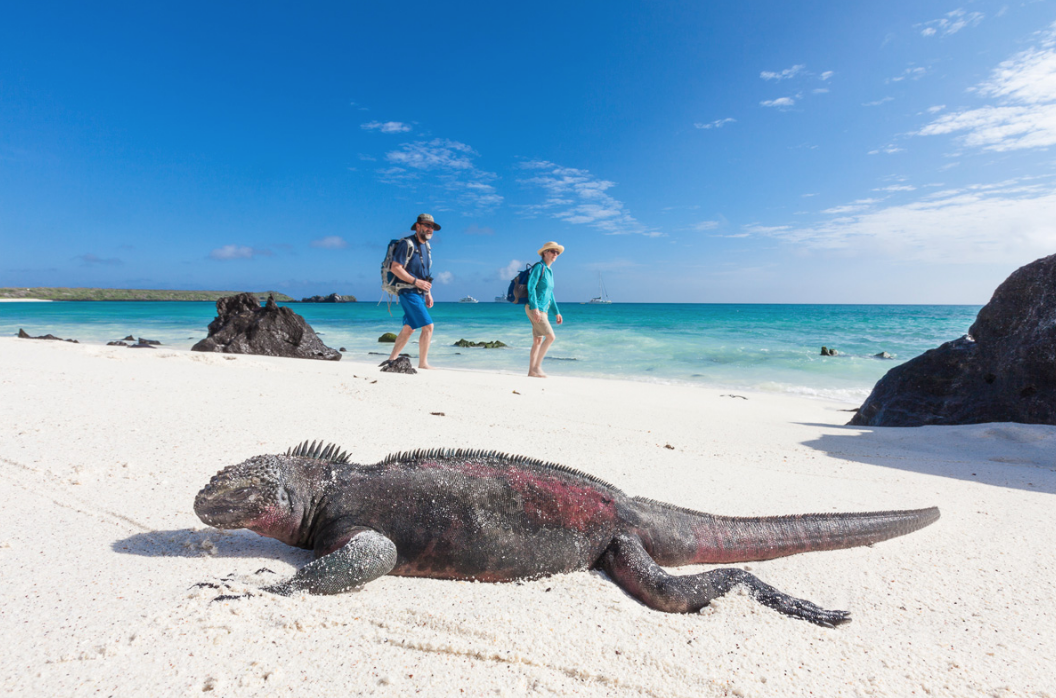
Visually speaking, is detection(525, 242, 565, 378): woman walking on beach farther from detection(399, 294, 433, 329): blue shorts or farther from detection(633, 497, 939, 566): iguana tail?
detection(633, 497, 939, 566): iguana tail

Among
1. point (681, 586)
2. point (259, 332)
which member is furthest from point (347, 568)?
point (259, 332)

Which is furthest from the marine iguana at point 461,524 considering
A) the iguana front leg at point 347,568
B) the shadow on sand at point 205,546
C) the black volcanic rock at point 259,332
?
the black volcanic rock at point 259,332

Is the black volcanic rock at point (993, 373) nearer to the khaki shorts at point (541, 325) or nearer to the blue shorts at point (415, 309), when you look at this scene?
the khaki shorts at point (541, 325)

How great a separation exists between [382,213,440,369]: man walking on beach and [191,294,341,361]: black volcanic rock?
477cm

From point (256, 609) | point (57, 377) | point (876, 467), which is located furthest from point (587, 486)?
point (57, 377)

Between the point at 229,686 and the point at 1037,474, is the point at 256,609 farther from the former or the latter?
the point at 1037,474

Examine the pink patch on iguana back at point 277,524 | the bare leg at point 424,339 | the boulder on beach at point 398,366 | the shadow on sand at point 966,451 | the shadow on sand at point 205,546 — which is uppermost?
the bare leg at point 424,339

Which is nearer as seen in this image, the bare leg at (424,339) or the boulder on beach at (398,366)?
the boulder on beach at (398,366)

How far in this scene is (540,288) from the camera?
10203mm

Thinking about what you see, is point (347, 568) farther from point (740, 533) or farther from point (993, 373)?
point (993, 373)

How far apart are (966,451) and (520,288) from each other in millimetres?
7311

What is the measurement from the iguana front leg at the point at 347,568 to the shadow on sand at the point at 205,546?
375 millimetres

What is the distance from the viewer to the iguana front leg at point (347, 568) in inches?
77.2

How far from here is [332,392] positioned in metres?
5.86
